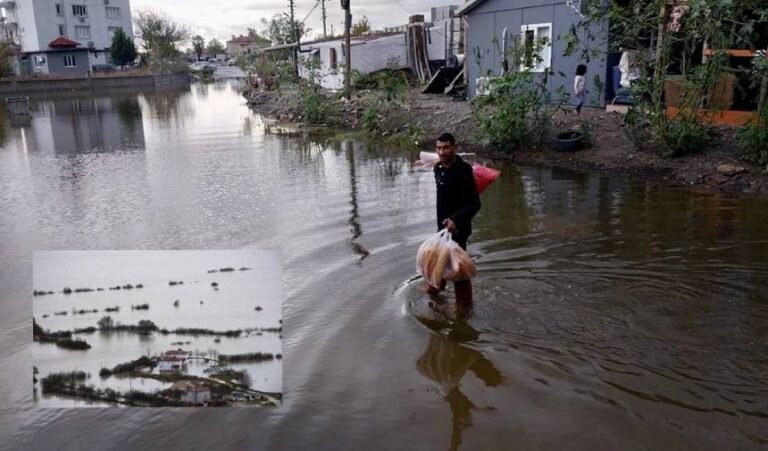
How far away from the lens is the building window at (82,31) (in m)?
72.5

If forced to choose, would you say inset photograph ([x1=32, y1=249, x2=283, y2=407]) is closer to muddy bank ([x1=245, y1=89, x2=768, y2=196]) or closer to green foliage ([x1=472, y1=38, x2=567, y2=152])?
muddy bank ([x1=245, y1=89, x2=768, y2=196])

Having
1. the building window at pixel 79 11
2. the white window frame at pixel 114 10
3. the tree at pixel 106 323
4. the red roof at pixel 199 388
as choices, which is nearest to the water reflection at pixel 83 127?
the tree at pixel 106 323

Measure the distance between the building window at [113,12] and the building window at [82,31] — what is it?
12.7 ft

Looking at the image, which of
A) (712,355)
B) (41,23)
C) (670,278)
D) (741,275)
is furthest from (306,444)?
(41,23)

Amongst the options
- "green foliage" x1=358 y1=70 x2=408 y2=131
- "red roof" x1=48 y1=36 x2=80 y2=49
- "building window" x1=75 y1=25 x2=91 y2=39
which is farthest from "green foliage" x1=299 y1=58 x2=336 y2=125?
"building window" x1=75 y1=25 x2=91 y2=39

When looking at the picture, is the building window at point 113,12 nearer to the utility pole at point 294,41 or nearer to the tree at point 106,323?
the utility pole at point 294,41

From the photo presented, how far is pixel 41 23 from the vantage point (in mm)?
67000

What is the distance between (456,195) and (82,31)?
7863 cm

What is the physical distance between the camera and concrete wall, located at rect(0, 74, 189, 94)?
46.9 meters

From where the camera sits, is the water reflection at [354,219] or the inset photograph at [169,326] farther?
the water reflection at [354,219]

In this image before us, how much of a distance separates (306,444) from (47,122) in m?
26.8

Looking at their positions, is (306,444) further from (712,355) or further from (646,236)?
(646,236)

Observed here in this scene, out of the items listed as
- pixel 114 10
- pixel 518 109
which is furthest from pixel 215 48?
pixel 518 109

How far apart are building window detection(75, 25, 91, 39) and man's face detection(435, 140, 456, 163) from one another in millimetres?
77373
